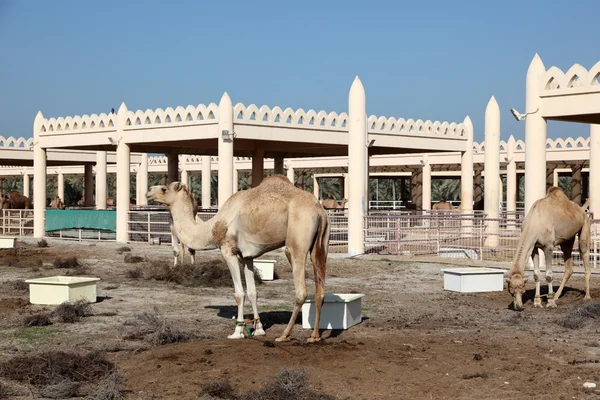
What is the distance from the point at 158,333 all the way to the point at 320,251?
231cm

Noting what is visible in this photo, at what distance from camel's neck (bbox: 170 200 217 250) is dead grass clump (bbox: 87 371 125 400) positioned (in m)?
3.34

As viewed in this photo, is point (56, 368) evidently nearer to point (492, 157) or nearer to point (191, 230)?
point (191, 230)

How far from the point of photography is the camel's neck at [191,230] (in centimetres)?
1120

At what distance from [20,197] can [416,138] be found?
22.5 metres

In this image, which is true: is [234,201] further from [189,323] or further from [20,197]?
[20,197]

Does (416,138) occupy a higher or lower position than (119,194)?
higher

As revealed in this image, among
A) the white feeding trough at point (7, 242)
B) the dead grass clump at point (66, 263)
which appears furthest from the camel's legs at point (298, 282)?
the white feeding trough at point (7, 242)

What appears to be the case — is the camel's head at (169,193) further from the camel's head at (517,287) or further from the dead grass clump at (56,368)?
the camel's head at (517,287)

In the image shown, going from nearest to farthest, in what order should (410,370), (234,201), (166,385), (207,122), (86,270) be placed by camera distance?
(166,385), (410,370), (234,201), (86,270), (207,122)

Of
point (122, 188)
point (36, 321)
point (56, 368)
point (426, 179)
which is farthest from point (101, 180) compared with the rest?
point (56, 368)

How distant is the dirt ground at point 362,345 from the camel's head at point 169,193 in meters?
1.85

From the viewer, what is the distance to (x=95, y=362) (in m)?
8.79

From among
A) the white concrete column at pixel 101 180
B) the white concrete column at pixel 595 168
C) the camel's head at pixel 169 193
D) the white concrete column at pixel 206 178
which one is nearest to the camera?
the camel's head at pixel 169 193

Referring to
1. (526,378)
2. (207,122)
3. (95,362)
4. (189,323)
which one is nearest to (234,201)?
(189,323)
